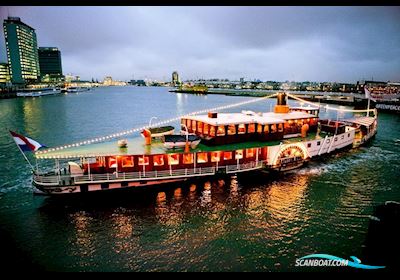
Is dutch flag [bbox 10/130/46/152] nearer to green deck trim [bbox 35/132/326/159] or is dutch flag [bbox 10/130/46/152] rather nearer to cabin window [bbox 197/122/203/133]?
green deck trim [bbox 35/132/326/159]

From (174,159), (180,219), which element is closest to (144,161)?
(174,159)

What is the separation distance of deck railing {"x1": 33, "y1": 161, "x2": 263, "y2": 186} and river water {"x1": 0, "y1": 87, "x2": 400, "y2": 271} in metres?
1.57

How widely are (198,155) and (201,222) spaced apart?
811cm

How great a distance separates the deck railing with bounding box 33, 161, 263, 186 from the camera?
23.2 metres

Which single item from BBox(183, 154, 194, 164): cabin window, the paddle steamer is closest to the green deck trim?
the paddle steamer

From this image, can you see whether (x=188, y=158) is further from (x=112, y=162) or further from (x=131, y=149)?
(x=112, y=162)

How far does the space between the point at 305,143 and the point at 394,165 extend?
13203 mm

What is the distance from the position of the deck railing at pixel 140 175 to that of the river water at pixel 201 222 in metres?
1.57

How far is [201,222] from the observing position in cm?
2119

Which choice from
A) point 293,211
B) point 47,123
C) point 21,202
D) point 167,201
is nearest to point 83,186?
point 21,202

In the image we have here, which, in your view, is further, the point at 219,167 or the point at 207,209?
the point at 219,167
